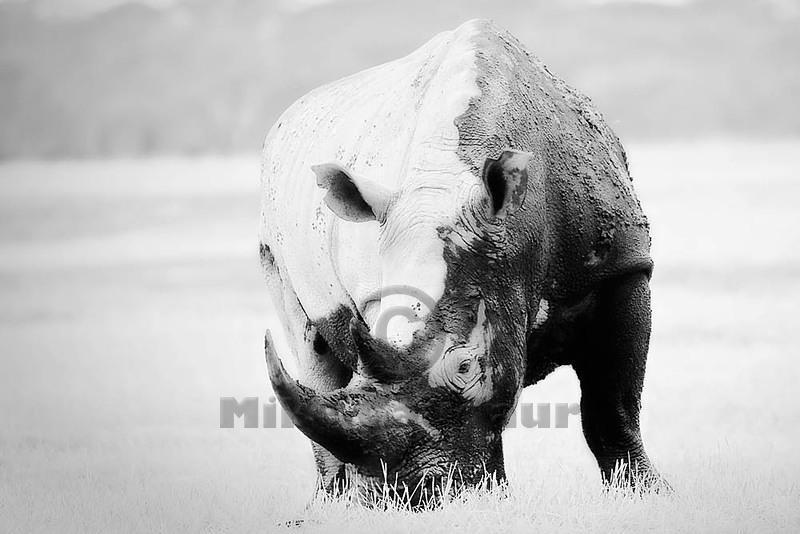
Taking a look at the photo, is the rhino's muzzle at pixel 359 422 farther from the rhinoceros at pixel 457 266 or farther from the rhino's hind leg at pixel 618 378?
the rhino's hind leg at pixel 618 378

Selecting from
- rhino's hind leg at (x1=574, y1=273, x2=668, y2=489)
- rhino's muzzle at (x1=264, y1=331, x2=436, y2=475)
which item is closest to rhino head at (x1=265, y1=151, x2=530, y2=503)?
rhino's muzzle at (x1=264, y1=331, x2=436, y2=475)

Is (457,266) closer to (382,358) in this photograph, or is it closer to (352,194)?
(382,358)

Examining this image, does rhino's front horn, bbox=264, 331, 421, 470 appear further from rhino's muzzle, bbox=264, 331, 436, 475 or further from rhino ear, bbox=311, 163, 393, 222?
rhino ear, bbox=311, 163, 393, 222

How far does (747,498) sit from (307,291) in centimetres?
283

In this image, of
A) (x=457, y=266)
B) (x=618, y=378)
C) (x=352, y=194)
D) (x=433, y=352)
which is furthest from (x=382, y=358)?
(x=618, y=378)

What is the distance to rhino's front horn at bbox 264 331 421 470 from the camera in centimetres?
564

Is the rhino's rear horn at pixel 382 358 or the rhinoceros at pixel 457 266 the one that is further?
the rhinoceros at pixel 457 266

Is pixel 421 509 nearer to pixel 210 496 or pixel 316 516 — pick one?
pixel 316 516

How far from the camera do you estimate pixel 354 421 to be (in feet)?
18.7

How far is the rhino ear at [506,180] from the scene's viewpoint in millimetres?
6062

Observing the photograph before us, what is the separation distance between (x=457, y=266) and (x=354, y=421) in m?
0.88

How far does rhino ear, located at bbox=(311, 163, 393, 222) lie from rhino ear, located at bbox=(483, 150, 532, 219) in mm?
521

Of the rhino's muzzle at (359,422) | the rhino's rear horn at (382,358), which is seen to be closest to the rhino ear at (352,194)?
the rhino's rear horn at (382,358)

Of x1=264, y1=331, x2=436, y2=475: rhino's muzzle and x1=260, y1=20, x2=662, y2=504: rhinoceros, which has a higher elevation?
x1=260, y1=20, x2=662, y2=504: rhinoceros
